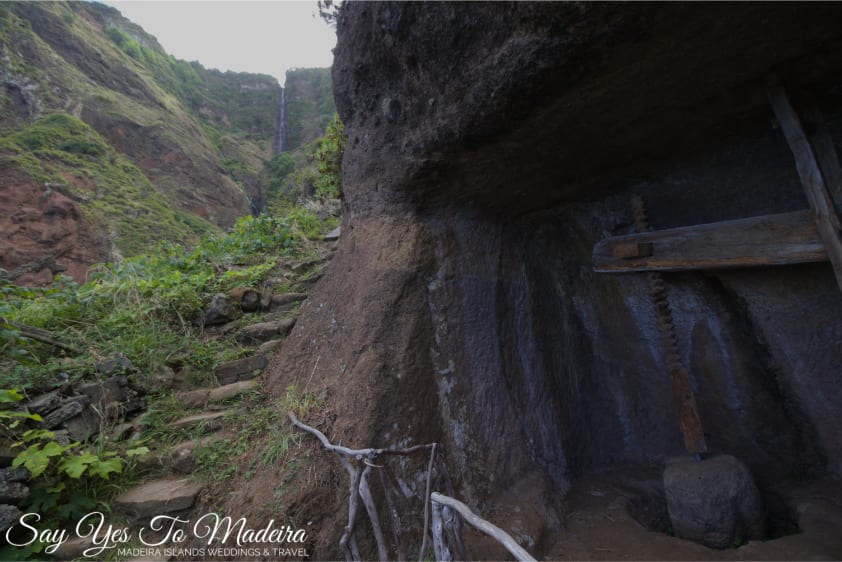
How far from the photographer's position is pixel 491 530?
1.08m

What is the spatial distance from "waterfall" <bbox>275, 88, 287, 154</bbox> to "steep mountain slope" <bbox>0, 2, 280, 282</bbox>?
6.53 ft

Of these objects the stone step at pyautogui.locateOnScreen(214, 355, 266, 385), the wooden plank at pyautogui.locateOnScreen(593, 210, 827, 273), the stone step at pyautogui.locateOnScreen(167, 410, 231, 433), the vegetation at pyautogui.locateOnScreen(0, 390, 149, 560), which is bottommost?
the vegetation at pyautogui.locateOnScreen(0, 390, 149, 560)

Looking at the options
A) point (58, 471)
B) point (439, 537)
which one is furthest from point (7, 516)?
point (439, 537)

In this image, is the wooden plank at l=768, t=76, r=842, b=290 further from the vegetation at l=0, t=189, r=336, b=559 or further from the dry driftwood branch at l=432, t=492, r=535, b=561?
the vegetation at l=0, t=189, r=336, b=559

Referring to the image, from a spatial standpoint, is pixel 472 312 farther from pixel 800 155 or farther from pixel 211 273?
pixel 211 273

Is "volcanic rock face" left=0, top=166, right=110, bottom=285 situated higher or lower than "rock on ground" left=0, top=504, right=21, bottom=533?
higher

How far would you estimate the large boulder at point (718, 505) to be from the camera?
2.59 meters

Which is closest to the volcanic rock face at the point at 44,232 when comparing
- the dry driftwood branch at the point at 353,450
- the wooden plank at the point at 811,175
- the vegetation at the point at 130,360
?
the vegetation at the point at 130,360

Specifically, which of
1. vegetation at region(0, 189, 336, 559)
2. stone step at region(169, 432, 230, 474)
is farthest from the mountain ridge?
stone step at region(169, 432, 230, 474)

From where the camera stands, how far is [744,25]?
190cm

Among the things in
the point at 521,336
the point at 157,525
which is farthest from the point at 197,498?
the point at 521,336

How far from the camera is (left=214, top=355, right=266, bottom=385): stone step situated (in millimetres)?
3285

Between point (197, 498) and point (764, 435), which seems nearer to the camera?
point (197, 498)

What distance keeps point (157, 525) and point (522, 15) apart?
3376mm
